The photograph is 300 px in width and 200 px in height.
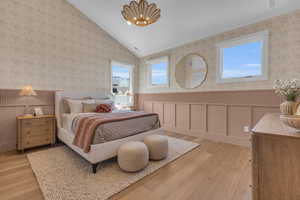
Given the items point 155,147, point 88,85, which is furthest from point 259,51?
point 88,85

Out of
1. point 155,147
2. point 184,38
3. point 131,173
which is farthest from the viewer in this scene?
point 184,38

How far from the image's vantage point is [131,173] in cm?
206

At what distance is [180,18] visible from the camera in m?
3.44

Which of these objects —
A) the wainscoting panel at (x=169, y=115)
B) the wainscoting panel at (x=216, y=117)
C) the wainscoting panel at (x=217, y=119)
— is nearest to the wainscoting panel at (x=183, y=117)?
the wainscoting panel at (x=216, y=117)

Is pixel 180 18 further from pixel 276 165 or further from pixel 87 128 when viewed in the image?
pixel 276 165

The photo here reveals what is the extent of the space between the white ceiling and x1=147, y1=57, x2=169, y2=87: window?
A: 0.43m

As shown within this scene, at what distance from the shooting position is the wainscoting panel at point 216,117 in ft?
10.1

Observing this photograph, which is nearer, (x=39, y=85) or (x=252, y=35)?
(x=252, y=35)

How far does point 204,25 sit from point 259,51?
1394mm

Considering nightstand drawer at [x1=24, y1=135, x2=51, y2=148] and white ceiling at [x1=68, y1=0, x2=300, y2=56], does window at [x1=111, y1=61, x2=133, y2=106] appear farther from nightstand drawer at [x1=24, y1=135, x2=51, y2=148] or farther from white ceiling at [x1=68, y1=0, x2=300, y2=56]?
nightstand drawer at [x1=24, y1=135, x2=51, y2=148]

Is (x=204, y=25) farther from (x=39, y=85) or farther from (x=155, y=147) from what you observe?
(x=39, y=85)

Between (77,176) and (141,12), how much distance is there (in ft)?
9.14

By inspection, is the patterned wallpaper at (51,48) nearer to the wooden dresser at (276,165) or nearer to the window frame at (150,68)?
the window frame at (150,68)

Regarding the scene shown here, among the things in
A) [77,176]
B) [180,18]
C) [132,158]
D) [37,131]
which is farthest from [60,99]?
[180,18]
